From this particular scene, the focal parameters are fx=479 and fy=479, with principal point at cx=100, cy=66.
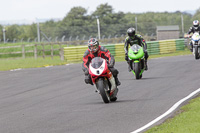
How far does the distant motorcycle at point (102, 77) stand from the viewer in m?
10.6

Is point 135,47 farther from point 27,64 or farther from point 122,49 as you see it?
point 122,49

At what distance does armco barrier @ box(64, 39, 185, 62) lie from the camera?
33.7 meters

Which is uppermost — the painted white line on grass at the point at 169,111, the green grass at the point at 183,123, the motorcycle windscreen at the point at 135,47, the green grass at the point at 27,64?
the motorcycle windscreen at the point at 135,47

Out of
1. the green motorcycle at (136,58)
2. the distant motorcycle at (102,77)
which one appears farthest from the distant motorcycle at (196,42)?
the distant motorcycle at (102,77)

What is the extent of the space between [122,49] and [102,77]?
84.2 feet

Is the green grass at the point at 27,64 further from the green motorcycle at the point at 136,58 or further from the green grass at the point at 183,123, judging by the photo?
the green grass at the point at 183,123

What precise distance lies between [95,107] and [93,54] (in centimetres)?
146

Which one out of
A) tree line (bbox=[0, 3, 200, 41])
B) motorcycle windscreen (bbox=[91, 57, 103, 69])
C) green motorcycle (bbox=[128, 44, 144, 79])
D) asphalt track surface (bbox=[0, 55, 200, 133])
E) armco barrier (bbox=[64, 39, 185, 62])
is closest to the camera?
asphalt track surface (bbox=[0, 55, 200, 133])

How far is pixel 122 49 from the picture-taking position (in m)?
36.2

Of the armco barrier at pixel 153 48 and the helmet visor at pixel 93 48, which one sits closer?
the helmet visor at pixel 93 48

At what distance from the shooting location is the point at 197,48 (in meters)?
23.5

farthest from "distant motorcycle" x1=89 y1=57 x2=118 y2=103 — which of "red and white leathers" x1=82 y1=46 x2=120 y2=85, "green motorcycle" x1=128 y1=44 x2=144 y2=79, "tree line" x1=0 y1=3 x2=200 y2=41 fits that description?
"tree line" x1=0 y1=3 x2=200 y2=41

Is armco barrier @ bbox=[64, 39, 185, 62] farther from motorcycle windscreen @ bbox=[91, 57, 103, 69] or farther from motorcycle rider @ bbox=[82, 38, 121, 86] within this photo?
motorcycle windscreen @ bbox=[91, 57, 103, 69]

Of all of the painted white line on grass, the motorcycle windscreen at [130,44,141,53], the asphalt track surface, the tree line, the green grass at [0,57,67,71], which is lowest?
the green grass at [0,57,67,71]
